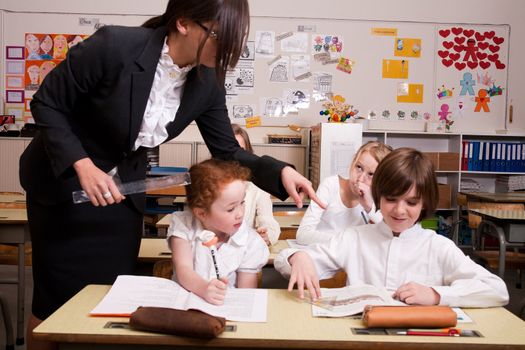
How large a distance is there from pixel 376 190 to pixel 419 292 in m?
0.41

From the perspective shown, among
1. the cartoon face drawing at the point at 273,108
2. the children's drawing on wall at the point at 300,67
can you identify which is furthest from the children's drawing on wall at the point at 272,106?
the children's drawing on wall at the point at 300,67

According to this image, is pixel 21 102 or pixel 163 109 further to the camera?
pixel 21 102

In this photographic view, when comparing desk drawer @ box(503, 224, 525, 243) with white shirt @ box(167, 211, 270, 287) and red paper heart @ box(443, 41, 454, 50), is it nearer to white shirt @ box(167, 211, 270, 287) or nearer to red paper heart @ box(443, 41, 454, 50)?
white shirt @ box(167, 211, 270, 287)

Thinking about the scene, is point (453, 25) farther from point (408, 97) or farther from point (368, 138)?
point (368, 138)

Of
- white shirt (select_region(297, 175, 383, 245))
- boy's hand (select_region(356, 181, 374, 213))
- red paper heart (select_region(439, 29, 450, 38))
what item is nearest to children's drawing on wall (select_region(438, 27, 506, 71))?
red paper heart (select_region(439, 29, 450, 38))

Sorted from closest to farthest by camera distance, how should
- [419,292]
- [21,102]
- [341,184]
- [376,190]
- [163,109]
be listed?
[419,292] < [163,109] < [376,190] < [341,184] < [21,102]

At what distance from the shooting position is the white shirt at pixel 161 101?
139cm

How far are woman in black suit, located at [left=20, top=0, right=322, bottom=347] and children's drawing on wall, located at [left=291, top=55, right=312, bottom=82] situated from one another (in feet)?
15.3

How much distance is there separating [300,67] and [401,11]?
51.1 inches

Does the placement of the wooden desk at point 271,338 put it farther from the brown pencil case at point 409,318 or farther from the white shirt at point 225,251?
the white shirt at point 225,251

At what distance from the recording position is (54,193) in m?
1.38

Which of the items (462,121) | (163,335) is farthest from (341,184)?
(462,121)

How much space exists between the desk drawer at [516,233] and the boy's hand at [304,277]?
211cm

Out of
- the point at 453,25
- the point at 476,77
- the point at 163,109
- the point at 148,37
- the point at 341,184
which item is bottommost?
the point at 341,184
